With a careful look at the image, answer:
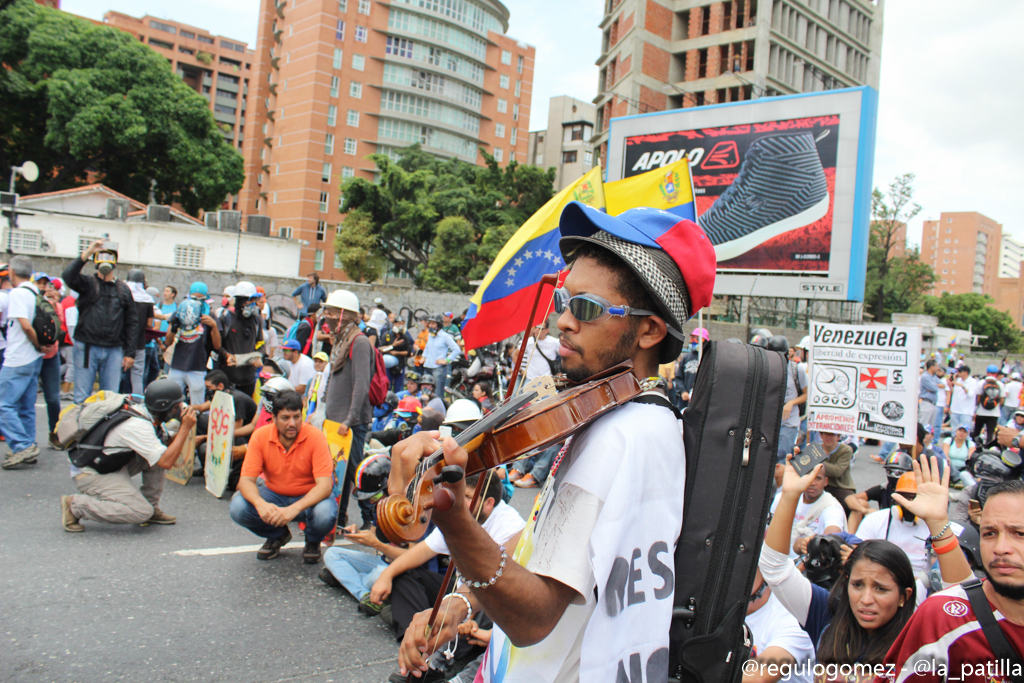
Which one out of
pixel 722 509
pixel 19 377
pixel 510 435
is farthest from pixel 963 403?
pixel 19 377

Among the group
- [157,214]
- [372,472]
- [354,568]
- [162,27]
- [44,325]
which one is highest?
[162,27]

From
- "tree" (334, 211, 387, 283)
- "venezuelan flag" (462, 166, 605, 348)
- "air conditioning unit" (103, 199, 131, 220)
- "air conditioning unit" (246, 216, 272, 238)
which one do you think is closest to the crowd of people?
"venezuelan flag" (462, 166, 605, 348)

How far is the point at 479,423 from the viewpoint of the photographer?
1.31 m

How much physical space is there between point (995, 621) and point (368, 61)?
69042mm

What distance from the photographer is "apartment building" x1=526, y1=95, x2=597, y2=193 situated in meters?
72.0

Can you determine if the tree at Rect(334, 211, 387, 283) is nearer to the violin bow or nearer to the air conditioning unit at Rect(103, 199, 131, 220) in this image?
the air conditioning unit at Rect(103, 199, 131, 220)

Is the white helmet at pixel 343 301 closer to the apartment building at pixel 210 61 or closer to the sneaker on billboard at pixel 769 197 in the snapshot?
the sneaker on billboard at pixel 769 197

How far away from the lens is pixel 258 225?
32906mm

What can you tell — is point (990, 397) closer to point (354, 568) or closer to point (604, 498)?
point (354, 568)

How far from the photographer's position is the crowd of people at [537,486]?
47.6 inches

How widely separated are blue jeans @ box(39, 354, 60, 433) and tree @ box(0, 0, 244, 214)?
3629cm

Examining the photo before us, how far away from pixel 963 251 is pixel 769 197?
6487 inches

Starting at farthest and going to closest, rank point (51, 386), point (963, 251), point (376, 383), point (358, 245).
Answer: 1. point (963, 251)
2. point (358, 245)
3. point (51, 386)
4. point (376, 383)

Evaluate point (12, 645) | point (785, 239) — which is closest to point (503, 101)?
point (785, 239)
